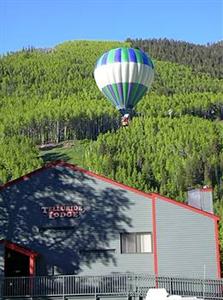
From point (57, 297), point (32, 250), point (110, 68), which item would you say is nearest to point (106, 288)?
point (57, 297)

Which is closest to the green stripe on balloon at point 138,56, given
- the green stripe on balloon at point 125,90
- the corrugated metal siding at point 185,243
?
the green stripe on balloon at point 125,90

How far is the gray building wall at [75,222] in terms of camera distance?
38.2 metres

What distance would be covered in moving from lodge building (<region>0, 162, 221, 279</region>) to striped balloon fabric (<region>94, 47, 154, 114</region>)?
1132 inches

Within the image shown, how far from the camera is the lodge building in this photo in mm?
37594

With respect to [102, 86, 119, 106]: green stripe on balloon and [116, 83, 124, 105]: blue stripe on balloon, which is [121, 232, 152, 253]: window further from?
[102, 86, 119, 106]: green stripe on balloon

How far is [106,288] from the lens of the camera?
35.5 meters

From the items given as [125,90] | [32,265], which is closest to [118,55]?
[125,90]

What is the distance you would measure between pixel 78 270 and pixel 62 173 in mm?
6531

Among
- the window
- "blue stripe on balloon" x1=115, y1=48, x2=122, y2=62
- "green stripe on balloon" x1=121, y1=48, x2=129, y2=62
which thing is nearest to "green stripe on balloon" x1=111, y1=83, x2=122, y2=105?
"blue stripe on balloon" x1=115, y1=48, x2=122, y2=62

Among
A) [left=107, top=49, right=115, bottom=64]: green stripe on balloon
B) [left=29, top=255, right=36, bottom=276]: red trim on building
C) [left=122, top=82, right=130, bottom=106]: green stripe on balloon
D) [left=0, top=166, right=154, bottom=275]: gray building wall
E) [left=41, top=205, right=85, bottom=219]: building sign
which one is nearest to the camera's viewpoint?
[left=29, top=255, right=36, bottom=276]: red trim on building

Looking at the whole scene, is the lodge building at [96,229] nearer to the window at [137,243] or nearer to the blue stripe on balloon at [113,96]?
the window at [137,243]

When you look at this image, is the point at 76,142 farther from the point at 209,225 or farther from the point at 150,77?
the point at 209,225

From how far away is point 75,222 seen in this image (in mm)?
38938

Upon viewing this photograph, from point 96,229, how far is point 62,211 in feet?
8.48
